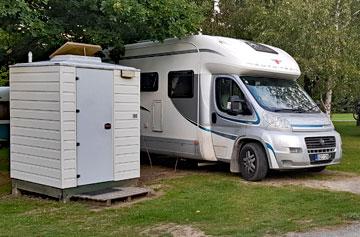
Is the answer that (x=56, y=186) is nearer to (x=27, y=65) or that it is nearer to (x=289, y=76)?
(x=27, y=65)

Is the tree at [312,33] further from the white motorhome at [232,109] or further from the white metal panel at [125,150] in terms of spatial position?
the white metal panel at [125,150]

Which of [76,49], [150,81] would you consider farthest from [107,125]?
[150,81]

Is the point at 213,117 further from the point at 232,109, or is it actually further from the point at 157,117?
the point at 157,117

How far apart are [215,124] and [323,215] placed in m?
4.24

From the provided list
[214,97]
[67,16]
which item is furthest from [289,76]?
[67,16]

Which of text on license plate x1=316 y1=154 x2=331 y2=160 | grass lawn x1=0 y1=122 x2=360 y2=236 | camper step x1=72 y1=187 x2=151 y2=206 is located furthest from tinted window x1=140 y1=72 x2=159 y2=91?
text on license plate x1=316 y1=154 x2=331 y2=160

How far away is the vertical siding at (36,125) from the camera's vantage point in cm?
865

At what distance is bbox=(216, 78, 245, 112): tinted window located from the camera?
11.2 m

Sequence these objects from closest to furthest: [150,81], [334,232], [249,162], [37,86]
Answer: [334,232], [37,86], [249,162], [150,81]

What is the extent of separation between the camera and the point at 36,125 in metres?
9.01

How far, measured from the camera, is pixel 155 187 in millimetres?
10078

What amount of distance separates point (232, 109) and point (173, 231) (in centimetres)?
459

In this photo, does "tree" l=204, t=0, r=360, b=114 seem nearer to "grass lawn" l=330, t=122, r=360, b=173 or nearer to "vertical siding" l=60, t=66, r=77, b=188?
"grass lawn" l=330, t=122, r=360, b=173

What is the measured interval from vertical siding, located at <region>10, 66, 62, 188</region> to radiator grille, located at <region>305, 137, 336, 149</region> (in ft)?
15.4
